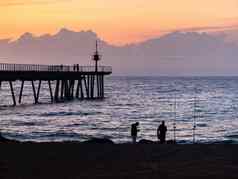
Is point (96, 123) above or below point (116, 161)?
below

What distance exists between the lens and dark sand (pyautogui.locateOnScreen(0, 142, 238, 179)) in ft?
52.0

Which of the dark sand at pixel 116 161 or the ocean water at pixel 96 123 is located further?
the ocean water at pixel 96 123

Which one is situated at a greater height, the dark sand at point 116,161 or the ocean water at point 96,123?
the dark sand at point 116,161

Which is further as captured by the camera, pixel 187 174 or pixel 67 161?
pixel 67 161

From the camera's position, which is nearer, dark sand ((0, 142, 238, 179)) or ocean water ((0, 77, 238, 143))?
dark sand ((0, 142, 238, 179))

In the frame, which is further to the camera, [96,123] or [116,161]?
[96,123]

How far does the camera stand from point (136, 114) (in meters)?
58.7

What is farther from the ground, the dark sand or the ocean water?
the dark sand

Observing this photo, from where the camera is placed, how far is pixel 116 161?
18.1 m

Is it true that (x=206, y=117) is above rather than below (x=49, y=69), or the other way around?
below

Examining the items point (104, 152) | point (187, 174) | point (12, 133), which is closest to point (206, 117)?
point (12, 133)

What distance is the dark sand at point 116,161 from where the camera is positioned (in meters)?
15.9

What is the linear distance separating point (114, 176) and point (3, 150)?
630 centimetres

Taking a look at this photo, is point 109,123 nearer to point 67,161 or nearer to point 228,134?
point 228,134
